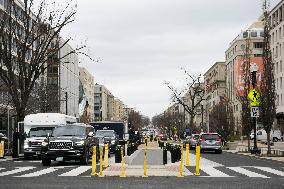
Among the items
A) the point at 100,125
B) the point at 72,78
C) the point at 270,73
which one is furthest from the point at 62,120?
the point at 72,78

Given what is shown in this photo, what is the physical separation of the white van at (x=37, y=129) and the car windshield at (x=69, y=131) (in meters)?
4.58

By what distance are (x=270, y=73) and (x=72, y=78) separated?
11448 cm

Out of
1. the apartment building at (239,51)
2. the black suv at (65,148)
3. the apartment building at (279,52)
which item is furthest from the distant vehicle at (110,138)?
the apartment building at (239,51)

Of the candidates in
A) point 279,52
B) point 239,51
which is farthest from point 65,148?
point 239,51

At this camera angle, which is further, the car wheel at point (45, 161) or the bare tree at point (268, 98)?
the bare tree at point (268, 98)

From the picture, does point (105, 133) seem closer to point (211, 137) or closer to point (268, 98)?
point (211, 137)

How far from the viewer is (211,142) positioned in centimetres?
4484

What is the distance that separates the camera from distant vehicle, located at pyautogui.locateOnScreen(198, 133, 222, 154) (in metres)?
44.3

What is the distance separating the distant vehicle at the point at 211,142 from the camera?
44.3m

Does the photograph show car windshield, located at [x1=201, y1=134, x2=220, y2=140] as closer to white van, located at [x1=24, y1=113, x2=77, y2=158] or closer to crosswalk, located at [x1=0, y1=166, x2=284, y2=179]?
white van, located at [x1=24, y1=113, x2=77, y2=158]

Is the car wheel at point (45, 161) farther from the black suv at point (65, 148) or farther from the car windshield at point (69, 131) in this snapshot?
the car windshield at point (69, 131)

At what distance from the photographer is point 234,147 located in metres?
54.7

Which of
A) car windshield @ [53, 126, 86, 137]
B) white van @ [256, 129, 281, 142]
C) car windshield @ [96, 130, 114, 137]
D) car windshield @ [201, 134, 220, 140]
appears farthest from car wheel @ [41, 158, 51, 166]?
white van @ [256, 129, 281, 142]

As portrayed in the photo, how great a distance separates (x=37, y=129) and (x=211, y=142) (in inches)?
648
